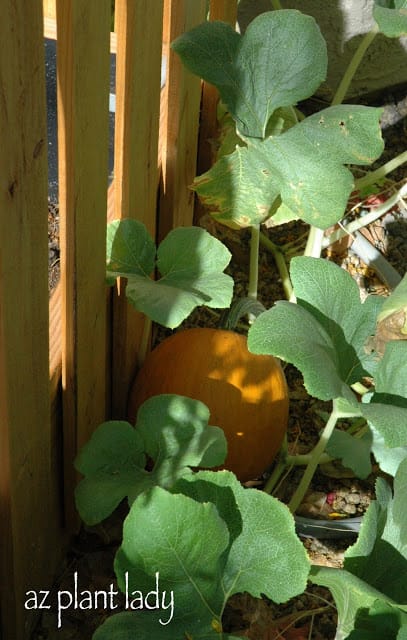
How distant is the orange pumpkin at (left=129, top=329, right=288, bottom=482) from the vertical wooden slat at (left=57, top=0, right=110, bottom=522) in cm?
20

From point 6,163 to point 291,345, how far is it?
0.63m

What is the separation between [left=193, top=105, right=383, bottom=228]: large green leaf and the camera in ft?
6.93

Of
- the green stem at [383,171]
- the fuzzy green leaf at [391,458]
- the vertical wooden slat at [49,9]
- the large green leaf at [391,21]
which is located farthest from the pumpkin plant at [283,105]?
the vertical wooden slat at [49,9]

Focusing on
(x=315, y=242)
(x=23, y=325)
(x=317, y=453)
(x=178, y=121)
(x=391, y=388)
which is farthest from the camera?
(x=315, y=242)

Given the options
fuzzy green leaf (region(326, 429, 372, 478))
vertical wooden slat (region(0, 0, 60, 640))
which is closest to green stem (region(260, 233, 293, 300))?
fuzzy green leaf (region(326, 429, 372, 478))

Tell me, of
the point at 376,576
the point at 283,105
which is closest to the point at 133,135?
the point at 283,105

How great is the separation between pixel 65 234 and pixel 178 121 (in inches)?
31.2

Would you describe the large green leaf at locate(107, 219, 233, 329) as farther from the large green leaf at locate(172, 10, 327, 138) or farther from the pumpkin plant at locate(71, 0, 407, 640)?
the large green leaf at locate(172, 10, 327, 138)

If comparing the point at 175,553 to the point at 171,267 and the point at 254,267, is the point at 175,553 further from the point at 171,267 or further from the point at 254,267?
the point at 254,267

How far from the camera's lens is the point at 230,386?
7.13ft

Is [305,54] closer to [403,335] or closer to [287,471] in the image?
[403,335]

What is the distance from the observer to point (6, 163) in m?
1.30

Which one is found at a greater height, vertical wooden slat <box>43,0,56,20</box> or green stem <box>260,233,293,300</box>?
vertical wooden slat <box>43,0,56,20</box>

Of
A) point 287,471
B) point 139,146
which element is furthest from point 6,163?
point 287,471
